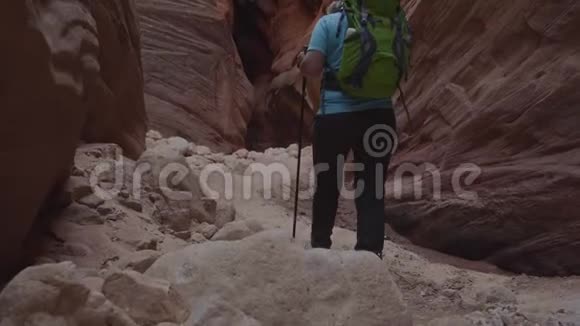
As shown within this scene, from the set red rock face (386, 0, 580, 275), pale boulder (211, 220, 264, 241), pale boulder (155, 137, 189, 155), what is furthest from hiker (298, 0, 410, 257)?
pale boulder (155, 137, 189, 155)

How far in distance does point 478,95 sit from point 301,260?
309 cm

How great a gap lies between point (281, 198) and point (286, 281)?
12.1ft

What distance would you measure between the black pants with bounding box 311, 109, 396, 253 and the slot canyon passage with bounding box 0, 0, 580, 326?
0.39 meters

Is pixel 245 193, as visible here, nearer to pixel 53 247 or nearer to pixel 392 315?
pixel 53 247

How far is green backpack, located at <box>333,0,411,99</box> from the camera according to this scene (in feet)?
9.47

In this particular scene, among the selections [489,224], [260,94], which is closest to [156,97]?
[260,94]

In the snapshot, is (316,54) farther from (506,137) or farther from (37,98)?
(506,137)

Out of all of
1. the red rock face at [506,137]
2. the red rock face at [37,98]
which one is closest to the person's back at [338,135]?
the red rock face at [37,98]

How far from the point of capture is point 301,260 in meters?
2.29

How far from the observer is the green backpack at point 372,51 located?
289 cm

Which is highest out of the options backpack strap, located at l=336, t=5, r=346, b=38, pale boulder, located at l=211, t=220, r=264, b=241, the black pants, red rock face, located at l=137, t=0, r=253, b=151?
red rock face, located at l=137, t=0, r=253, b=151

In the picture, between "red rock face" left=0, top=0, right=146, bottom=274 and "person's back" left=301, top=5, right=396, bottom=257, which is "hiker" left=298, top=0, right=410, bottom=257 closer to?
"person's back" left=301, top=5, right=396, bottom=257

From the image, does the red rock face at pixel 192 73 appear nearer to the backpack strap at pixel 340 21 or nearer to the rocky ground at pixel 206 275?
the rocky ground at pixel 206 275

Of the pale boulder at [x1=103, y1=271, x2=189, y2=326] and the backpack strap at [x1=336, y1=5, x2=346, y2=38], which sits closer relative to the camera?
the pale boulder at [x1=103, y1=271, x2=189, y2=326]
